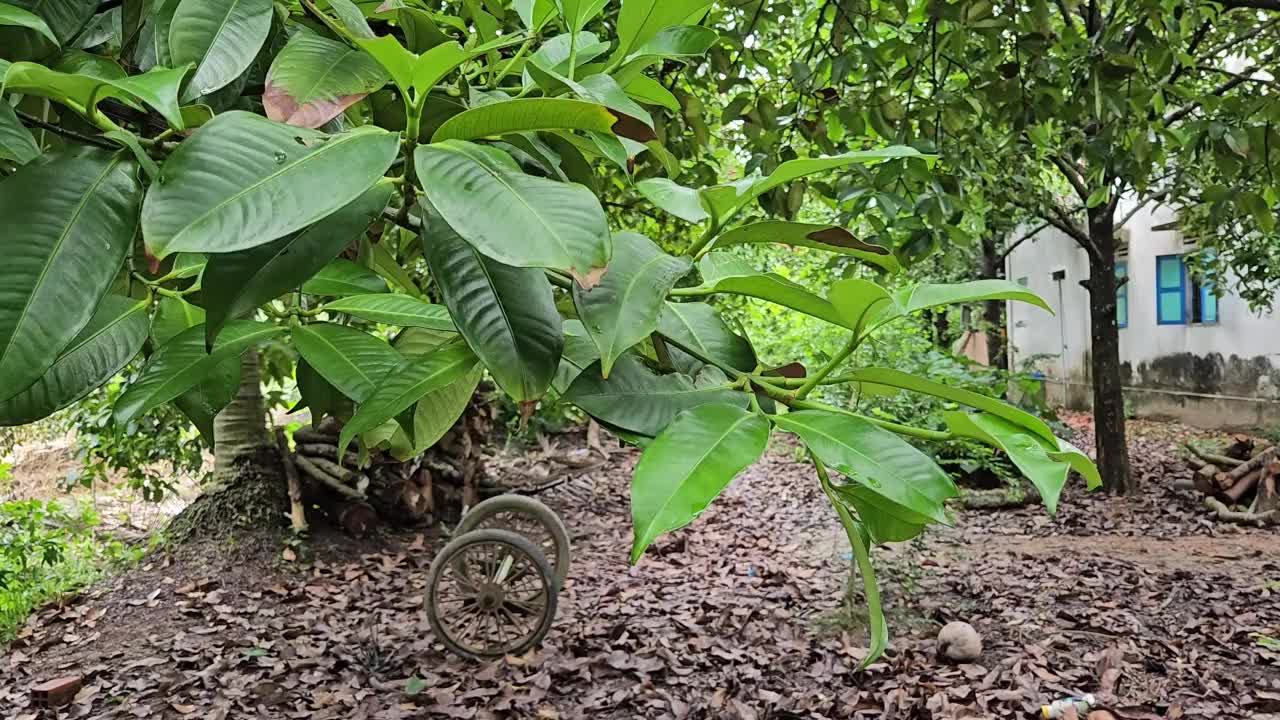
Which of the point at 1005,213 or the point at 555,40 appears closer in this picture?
the point at 555,40

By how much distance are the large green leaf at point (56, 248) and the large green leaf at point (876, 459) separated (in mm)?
409

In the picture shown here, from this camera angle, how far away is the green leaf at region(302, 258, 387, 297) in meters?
0.71

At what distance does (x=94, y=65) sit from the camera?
23.8 inches

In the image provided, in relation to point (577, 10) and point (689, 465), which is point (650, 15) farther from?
point (689, 465)

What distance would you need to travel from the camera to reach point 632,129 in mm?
622

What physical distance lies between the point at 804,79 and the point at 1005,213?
114 inches

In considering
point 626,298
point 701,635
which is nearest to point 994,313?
point 701,635

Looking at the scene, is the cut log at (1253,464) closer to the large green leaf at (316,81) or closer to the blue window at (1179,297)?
the blue window at (1179,297)

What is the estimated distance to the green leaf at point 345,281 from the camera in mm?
710

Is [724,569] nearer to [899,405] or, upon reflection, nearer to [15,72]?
[899,405]

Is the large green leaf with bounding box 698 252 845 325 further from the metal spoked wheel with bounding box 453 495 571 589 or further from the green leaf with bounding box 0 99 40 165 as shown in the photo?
the metal spoked wheel with bounding box 453 495 571 589

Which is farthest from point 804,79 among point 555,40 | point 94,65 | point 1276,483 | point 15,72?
point 1276,483

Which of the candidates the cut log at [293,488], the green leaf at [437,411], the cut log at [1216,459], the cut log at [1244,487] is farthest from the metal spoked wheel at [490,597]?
the cut log at [1216,459]

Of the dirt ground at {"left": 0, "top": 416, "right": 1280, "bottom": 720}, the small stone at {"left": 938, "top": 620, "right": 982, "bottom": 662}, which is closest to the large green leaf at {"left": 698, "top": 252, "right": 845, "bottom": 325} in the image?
the dirt ground at {"left": 0, "top": 416, "right": 1280, "bottom": 720}
